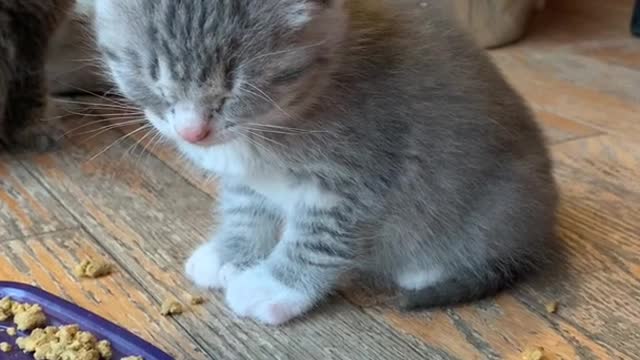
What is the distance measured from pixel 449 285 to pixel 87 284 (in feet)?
1.43

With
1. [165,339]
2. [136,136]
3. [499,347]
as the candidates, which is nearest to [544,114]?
[136,136]

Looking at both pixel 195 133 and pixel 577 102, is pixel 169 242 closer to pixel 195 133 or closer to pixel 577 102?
pixel 195 133

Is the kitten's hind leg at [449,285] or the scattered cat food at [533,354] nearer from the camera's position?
the scattered cat food at [533,354]

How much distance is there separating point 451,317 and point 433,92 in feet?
0.85

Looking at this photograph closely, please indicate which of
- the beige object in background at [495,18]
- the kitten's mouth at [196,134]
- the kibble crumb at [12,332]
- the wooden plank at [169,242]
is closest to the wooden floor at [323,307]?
the wooden plank at [169,242]

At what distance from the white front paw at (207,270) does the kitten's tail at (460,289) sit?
22cm

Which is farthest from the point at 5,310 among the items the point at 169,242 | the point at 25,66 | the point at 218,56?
the point at 25,66

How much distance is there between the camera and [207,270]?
1163mm

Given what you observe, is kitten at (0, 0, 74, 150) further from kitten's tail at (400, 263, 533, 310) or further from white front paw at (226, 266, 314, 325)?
kitten's tail at (400, 263, 533, 310)

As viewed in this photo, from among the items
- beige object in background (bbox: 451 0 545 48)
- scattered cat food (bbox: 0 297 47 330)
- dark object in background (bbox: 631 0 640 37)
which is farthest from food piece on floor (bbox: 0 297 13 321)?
dark object in background (bbox: 631 0 640 37)

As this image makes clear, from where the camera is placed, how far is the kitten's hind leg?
1.11m

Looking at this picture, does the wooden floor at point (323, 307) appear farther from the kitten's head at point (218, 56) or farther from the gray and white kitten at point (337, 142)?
the kitten's head at point (218, 56)

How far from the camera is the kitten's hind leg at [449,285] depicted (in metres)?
1.11

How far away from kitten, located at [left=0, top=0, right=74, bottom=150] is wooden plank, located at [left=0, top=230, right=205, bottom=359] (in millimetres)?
450
